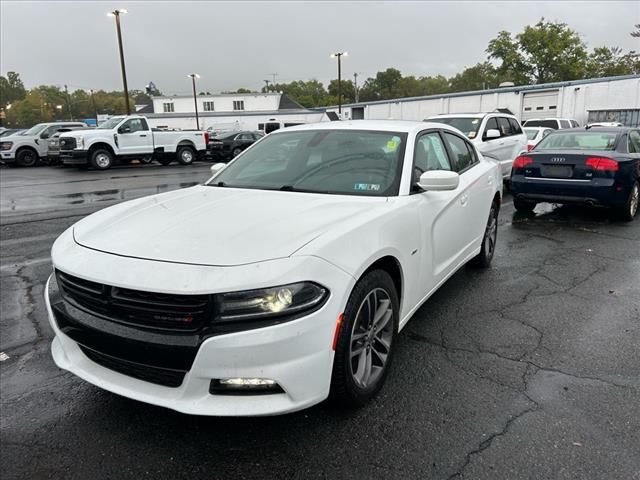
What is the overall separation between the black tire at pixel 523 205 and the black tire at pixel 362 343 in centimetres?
623

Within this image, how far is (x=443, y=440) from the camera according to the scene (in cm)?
245

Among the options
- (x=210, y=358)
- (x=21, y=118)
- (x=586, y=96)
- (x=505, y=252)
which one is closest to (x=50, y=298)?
(x=210, y=358)

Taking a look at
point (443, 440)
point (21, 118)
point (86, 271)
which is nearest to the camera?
point (86, 271)

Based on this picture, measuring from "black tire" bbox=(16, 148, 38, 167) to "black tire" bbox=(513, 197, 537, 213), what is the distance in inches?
802

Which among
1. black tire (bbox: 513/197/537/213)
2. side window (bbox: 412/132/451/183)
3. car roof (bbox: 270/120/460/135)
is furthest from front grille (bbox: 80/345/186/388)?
black tire (bbox: 513/197/537/213)

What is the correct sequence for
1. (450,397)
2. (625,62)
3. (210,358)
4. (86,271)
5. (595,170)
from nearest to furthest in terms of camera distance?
1. (210,358)
2. (86,271)
3. (450,397)
4. (595,170)
5. (625,62)

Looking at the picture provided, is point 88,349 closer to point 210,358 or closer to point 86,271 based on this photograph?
point 86,271

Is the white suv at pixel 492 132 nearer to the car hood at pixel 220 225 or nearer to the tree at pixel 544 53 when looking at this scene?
the car hood at pixel 220 225

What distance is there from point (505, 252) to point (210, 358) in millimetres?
4924

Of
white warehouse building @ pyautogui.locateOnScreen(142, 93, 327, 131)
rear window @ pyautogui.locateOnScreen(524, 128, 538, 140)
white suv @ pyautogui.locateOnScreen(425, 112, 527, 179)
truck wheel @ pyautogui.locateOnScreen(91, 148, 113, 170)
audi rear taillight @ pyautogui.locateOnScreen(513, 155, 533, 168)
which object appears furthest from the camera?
white warehouse building @ pyautogui.locateOnScreen(142, 93, 327, 131)

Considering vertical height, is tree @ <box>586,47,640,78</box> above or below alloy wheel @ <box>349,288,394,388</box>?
above

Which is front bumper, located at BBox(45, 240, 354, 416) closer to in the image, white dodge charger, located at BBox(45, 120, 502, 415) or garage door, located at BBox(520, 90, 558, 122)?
white dodge charger, located at BBox(45, 120, 502, 415)

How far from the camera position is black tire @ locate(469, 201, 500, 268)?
201 inches

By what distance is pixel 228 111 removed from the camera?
A: 61.9 meters
